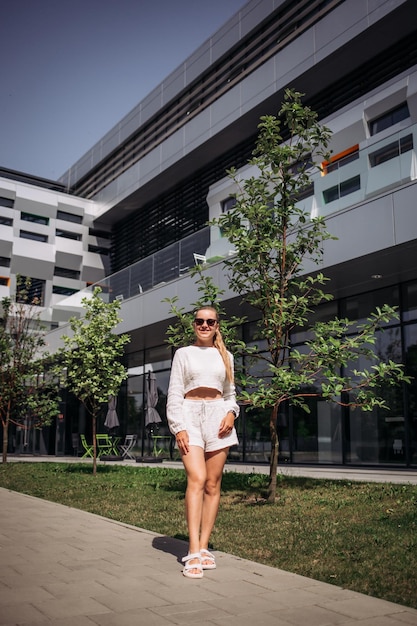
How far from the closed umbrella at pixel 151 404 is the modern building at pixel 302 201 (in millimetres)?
997

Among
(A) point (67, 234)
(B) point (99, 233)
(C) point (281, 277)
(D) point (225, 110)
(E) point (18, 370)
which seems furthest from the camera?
(A) point (67, 234)

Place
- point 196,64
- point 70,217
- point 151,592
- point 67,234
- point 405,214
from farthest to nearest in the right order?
point 67,234 → point 70,217 → point 196,64 → point 405,214 → point 151,592

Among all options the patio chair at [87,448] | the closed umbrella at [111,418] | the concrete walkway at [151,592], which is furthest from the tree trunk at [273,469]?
the patio chair at [87,448]

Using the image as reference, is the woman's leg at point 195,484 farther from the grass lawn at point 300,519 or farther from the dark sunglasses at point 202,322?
the dark sunglasses at point 202,322

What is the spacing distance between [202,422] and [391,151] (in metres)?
8.54

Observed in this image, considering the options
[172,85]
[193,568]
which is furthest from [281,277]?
[172,85]

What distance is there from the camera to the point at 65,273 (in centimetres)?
3856

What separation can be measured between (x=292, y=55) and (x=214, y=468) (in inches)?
726

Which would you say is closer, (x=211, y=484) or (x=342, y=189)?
(x=211, y=484)

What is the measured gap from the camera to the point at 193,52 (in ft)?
85.3

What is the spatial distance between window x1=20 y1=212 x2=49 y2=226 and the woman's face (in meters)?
35.2

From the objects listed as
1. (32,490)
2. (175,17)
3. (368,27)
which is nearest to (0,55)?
(175,17)

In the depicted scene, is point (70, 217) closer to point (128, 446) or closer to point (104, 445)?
point (104, 445)

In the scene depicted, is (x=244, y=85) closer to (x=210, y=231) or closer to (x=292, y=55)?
(x=292, y=55)
